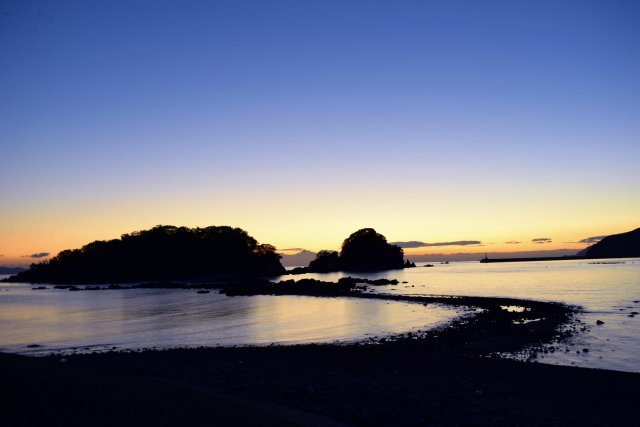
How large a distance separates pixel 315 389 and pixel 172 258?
7070 inches

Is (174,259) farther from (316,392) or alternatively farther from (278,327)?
(316,392)

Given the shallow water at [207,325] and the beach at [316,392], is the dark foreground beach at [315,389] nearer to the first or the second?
the beach at [316,392]

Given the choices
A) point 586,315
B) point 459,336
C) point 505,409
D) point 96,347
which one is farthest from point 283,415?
point 586,315

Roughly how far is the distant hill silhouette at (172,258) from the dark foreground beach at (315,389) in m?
163

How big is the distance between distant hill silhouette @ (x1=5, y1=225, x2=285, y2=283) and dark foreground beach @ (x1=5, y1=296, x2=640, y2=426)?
163254 millimetres

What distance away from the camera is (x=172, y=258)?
608ft

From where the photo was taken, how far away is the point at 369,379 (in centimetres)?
1733

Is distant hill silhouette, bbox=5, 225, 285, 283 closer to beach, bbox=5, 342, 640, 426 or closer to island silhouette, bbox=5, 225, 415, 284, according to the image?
island silhouette, bbox=5, 225, 415, 284

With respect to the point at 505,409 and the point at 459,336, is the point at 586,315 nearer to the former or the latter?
the point at 459,336

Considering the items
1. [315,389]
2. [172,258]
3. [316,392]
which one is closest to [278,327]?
[315,389]

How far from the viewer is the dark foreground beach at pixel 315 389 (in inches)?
418

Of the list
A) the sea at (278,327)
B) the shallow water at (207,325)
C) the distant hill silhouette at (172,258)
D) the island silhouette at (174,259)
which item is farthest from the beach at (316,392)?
the distant hill silhouette at (172,258)

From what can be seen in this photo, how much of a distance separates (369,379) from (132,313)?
4440 cm

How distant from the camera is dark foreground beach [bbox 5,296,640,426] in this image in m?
10.6
